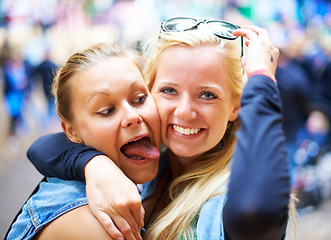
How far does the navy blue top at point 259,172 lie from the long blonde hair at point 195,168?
19.0 inches

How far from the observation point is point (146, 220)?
1.83 metres

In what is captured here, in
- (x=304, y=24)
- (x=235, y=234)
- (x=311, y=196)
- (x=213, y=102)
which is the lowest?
(x=311, y=196)

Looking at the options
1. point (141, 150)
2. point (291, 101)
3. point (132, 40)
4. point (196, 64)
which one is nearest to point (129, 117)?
point (141, 150)

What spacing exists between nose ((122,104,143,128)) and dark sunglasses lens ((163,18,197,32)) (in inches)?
22.5

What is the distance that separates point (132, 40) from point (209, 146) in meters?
6.19

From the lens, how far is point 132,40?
758 cm

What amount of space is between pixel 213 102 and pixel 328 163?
442 centimetres

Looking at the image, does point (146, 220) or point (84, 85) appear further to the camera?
point (146, 220)

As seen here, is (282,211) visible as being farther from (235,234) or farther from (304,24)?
(304,24)

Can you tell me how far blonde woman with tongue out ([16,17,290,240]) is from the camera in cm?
104

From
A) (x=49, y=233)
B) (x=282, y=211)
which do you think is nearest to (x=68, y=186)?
(x=49, y=233)

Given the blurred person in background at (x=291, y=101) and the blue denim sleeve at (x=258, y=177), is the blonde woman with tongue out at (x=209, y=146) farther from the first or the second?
the blurred person in background at (x=291, y=101)

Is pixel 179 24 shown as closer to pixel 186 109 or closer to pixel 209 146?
pixel 186 109

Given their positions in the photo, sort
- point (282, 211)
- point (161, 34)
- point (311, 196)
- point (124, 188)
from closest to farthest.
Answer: point (282, 211) → point (124, 188) → point (161, 34) → point (311, 196)
